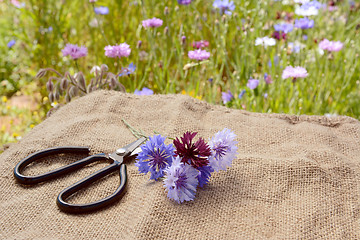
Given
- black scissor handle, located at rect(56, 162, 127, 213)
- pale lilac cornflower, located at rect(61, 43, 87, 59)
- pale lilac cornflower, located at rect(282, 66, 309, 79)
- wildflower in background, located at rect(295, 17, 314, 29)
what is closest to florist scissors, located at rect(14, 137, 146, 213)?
black scissor handle, located at rect(56, 162, 127, 213)

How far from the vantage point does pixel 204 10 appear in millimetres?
2475

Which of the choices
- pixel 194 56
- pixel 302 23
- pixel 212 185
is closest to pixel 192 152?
pixel 212 185

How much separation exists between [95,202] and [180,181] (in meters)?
0.19

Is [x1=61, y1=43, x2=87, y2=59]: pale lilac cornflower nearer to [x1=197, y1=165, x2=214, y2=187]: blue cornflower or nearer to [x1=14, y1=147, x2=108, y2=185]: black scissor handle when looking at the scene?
[x1=14, y1=147, x2=108, y2=185]: black scissor handle

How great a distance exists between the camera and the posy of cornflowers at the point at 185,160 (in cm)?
73

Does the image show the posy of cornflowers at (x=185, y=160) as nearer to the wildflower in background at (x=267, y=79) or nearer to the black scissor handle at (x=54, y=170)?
the black scissor handle at (x=54, y=170)

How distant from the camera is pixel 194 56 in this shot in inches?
59.8

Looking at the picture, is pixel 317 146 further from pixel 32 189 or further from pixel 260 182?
pixel 32 189

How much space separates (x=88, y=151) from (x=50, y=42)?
1.42 metres

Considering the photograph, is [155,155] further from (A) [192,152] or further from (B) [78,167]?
(B) [78,167]

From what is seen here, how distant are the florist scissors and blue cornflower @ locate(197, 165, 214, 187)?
0.56 ft

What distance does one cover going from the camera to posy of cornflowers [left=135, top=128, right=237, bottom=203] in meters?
0.73

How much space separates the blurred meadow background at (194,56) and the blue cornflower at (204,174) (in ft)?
2.15

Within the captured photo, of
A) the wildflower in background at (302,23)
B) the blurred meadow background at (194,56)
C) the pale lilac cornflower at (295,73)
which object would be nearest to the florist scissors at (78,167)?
the blurred meadow background at (194,56)
